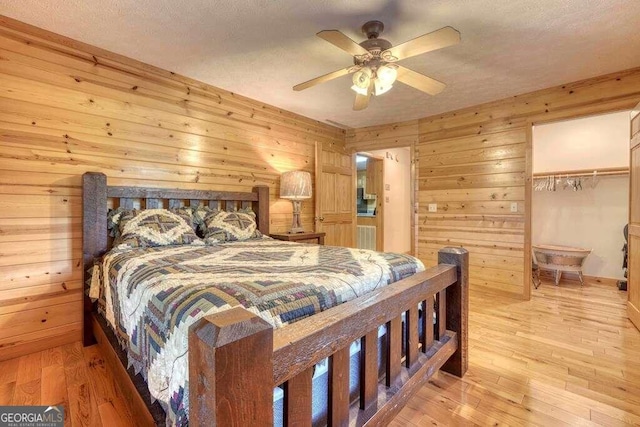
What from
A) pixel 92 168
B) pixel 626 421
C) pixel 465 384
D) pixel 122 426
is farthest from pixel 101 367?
pixel 626 421

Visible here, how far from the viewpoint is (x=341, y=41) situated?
170 centimetres

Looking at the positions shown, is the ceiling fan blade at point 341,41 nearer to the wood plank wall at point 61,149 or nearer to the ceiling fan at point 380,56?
the ceiling fan at point 380,56

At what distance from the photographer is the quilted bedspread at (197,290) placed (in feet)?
3.12

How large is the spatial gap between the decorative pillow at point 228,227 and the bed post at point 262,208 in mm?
418

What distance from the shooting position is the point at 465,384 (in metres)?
1.73

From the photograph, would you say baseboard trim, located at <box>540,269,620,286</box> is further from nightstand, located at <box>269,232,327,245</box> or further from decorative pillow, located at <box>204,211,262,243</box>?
decorative pillow, located at <box>204,211,262,243</box>

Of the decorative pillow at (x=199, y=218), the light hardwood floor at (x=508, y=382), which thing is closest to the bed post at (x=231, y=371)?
the light hardwood floor at (x=508, y=382)

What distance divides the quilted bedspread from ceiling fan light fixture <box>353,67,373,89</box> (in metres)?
1.15

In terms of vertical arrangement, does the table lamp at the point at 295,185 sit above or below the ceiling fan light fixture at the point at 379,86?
below

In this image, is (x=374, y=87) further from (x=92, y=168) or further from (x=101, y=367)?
(x=101, y=367)

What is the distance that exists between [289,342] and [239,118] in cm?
304

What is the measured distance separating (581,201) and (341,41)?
414 cm

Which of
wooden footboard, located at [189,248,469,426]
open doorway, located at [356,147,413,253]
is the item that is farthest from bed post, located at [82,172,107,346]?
open doorway, located at [356,147,413,253]

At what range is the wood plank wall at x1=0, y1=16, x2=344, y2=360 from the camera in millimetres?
2033
